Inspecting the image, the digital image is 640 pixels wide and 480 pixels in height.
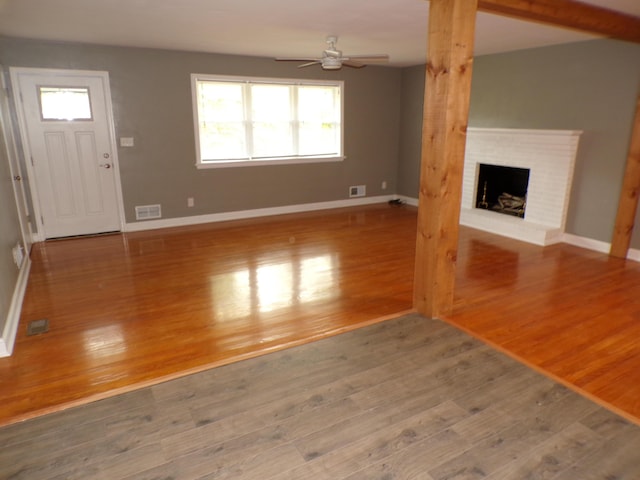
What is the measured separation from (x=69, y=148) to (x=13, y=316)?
2.99 metres

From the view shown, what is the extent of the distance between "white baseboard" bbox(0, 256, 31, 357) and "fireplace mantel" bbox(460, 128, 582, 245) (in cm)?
546

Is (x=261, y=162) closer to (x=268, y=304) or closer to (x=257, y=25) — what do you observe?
(x=257, y=25)

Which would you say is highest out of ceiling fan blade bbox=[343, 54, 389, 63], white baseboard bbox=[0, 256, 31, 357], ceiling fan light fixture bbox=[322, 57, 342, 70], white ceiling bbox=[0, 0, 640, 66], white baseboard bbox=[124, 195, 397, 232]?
white ceiling bbox=[0, 0, 640, 66]

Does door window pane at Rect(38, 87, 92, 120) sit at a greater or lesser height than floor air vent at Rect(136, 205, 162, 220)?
greater

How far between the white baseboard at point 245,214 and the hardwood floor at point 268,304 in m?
0.30

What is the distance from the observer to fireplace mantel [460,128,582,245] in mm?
5258

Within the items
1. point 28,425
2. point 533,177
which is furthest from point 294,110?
point 28,425

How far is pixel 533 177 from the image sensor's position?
5629 mm

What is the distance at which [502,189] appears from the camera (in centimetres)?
636

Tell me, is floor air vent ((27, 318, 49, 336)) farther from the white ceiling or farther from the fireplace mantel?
the fireplace mantel

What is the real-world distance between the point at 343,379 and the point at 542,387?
1134 millimetres

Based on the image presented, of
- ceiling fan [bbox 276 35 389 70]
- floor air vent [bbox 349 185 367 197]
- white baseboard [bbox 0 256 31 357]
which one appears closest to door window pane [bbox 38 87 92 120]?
white baseboard [bbox 0 256 31 357]

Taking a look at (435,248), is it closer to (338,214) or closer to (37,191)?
(338,214)

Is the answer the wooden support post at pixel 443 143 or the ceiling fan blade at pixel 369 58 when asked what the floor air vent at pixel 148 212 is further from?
the wooden support post at pixel 443 143
